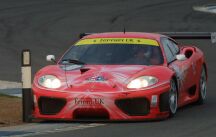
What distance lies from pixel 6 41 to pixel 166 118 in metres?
12.5

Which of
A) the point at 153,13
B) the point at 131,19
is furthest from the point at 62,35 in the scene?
the point at 153,13

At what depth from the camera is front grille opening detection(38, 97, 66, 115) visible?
39.0ft

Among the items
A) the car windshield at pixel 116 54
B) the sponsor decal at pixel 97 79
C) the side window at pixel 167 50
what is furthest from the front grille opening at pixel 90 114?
the side window at pixel 167 50

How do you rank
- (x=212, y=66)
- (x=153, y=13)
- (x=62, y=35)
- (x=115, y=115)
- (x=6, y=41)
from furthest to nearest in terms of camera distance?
(x=153, y=13)
(x=62, y=35)
(x=6, y=41)
(x=212, y=66)
(x=115, y=115)

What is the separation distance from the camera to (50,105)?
471 inches

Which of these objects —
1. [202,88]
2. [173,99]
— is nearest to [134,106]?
[173,99]

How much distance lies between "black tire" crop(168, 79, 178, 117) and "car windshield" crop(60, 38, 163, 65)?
47cm

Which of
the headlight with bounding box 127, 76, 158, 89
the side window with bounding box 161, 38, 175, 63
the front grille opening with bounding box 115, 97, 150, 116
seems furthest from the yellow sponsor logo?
the front grille opening with bounding box 115, 97, 150, 116

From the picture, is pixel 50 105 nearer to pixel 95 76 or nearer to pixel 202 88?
pixel 95 76

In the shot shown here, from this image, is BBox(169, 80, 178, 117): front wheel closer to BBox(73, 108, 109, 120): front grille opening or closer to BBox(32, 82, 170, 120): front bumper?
BBox(32, 82, 170, 120): front bumper

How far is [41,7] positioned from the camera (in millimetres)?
33594

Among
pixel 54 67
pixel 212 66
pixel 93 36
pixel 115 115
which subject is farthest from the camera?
pixel 212 66

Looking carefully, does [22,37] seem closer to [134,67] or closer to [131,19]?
[131,19]

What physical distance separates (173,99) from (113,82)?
1.12m
